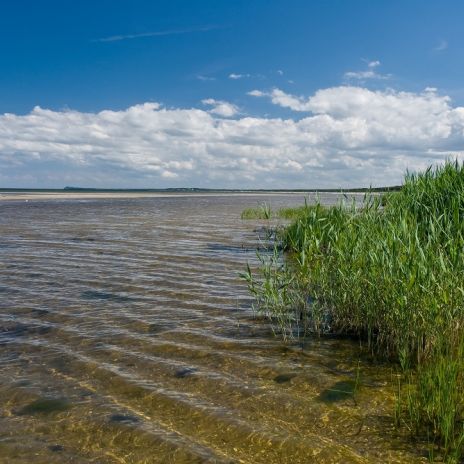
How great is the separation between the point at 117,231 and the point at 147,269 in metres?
10.6

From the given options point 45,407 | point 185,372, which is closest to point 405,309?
point 185,372

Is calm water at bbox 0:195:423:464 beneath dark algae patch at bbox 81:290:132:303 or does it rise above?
beneath

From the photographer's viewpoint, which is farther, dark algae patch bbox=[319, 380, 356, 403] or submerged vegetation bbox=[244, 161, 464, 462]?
dark algae patch bbox=[319, 380, 356, 403]

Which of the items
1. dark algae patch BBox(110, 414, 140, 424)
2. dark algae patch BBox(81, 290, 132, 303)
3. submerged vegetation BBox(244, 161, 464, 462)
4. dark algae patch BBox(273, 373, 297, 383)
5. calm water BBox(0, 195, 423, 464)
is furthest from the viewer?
dark algae patch BBox(81, 290, 132, 303)

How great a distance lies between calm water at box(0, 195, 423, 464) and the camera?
457 centimetres

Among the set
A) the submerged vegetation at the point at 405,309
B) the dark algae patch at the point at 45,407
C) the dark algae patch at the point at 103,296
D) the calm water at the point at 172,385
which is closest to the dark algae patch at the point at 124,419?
the calm water at the point at 172,385

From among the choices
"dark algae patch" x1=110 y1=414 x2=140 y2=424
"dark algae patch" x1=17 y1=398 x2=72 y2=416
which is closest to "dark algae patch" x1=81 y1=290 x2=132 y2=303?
"dark algae patch" x1=17 y1=398 x2=72 y2=416

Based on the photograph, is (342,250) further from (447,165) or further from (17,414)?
→ (447,165)

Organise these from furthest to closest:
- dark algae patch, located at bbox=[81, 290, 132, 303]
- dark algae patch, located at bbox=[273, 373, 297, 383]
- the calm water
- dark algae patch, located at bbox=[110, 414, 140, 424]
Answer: dark algae patch, located at bbox=[81, 290, 132, 303] → dark algae patch, located at bbox=[273, 373, 297, 383] → dark algae patch, located at bbox=[110, 414, 140, 424] → the calm water

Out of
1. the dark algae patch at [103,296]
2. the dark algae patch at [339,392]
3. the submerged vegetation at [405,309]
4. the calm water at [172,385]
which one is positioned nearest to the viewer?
the calm water at [172,385]

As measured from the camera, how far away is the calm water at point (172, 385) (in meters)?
4.57

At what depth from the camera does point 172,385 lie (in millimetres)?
5855

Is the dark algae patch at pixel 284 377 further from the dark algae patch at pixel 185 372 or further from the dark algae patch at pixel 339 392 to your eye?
the dark algae patch at pixel 185 372

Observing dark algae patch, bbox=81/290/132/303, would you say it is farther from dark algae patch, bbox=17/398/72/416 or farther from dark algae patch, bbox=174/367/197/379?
dark algae patch, bbox=17/398/72/416
